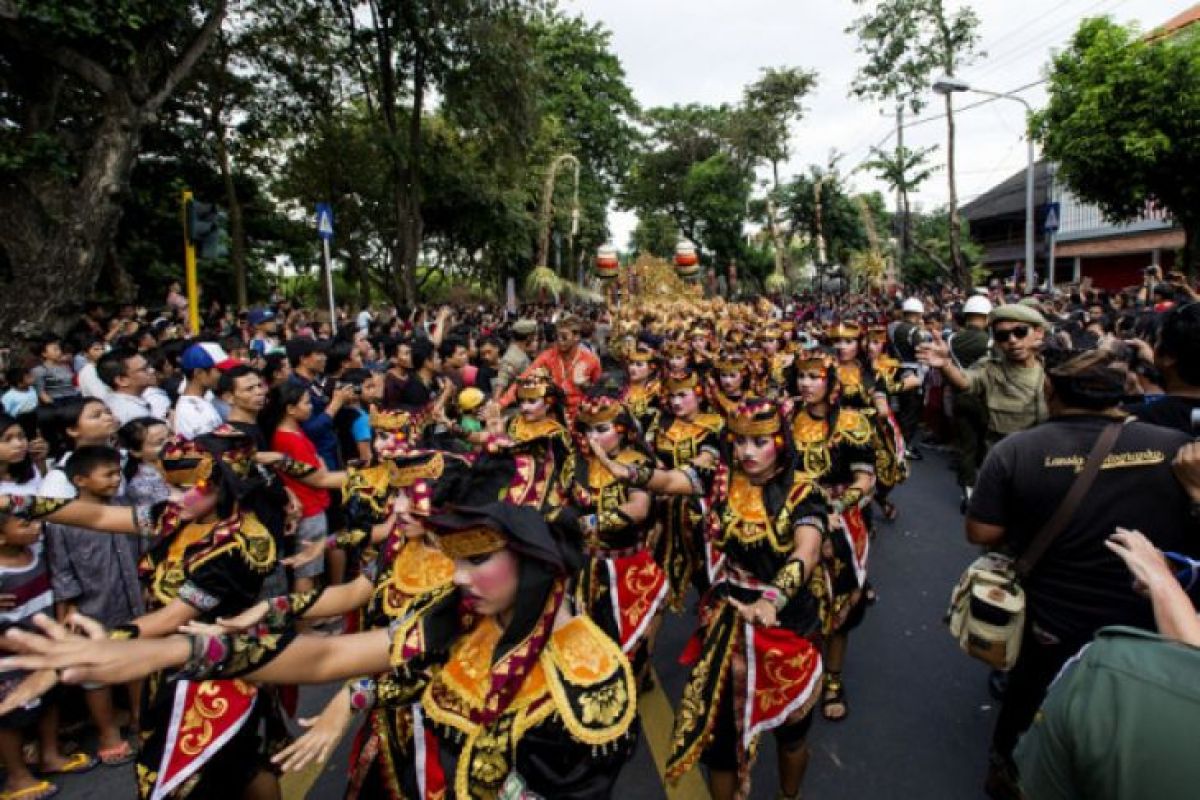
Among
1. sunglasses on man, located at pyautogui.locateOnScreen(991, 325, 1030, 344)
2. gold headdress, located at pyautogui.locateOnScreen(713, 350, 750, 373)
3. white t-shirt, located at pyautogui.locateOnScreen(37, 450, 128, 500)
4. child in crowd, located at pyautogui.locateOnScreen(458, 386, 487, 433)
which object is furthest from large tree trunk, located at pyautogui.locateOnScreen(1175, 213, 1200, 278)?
white t-shirt, located at pyautogui.locateOnScreen(37, 450, 128, 500)

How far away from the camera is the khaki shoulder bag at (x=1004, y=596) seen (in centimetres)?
282

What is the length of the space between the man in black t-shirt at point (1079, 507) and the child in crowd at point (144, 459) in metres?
4.45

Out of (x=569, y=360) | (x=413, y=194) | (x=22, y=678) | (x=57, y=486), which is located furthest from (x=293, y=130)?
(x=22, y=678)

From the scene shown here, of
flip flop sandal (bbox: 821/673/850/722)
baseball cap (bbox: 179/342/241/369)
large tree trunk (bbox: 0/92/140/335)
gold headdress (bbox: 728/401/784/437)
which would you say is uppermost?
large tree trunk (bbox: 0/92/140/335)

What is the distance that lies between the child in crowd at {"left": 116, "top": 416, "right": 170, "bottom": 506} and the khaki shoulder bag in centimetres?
431

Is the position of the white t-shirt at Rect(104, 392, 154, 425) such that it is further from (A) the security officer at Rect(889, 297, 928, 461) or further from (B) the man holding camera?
(A) the security officer at Rect(889, 297, 928, 461)

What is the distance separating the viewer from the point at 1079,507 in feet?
9.25

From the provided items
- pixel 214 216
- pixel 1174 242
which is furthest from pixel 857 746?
pixel 1174 242

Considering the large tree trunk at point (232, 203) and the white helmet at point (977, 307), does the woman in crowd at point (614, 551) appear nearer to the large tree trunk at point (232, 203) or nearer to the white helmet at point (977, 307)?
the white helmet at point (977, 307)

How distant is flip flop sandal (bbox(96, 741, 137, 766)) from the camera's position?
3965mm

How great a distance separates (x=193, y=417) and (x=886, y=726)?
5178 millimetres

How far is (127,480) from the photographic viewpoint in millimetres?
4500

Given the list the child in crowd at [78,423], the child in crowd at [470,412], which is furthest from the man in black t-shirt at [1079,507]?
the child in crowd at [78,423]

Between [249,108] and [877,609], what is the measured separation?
767 inches
